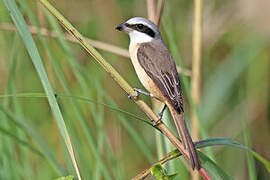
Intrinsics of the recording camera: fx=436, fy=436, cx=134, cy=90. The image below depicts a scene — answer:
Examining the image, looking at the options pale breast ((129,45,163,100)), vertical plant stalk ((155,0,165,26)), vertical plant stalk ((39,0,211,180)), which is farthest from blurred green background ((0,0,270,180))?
vertical plant stalk ((39,0,211,180))

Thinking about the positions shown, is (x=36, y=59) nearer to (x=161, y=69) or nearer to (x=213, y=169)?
(x=213, y=169)

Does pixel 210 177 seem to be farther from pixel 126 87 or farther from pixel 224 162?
pixel 224 162

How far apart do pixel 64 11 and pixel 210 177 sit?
3.48 m

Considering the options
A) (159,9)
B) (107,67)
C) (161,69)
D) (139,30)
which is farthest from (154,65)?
(107,67)

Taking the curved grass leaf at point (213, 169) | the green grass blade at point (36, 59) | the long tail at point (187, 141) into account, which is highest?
the green grass blade at point (36, 59)

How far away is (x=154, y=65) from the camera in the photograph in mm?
2949

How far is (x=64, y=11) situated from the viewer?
486cm

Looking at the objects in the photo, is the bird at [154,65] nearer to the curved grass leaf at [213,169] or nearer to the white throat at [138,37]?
the white throat at [138,37]

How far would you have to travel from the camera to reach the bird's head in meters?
3.01

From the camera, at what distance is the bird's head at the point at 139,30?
3014mm

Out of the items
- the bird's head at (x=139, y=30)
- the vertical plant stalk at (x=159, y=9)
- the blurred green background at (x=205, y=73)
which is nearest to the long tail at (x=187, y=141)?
the vertical plant stalk at (x=159, y=9)

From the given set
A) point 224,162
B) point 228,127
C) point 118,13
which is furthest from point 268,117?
point 118,13

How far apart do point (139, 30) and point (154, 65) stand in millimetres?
305

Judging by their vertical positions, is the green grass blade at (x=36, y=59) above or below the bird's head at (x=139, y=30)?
below
